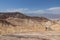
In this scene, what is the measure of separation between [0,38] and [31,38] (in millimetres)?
1885

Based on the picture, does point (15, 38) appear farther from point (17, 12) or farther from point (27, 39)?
point (17, 12)

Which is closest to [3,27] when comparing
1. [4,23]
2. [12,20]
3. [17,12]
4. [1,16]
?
[4,23]

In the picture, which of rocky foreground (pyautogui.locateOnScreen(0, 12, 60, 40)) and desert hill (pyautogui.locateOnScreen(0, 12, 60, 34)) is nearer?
rocky foreground (pyautogui.locateOnScreen(0, 12, 60, 40))

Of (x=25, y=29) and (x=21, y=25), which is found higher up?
(x=21, y=25)

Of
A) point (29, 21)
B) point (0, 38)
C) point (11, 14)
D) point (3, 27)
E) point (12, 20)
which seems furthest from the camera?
point (11, 14)

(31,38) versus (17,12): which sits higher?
(17,12)

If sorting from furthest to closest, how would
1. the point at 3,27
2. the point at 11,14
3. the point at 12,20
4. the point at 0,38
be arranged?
the point at 11,14 < the point at 12,20 < the point at 3,27 < the point at 0,38

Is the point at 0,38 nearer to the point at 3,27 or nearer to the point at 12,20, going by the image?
the point at 3,27

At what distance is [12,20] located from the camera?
69.5 ft

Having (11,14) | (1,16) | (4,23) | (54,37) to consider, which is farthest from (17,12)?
(54,37)

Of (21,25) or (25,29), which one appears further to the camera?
(21,25)

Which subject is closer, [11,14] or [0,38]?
[0,38]

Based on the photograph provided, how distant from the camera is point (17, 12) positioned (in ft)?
87.6

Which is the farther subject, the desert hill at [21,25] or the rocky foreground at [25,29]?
the desert hill at [21,25]
